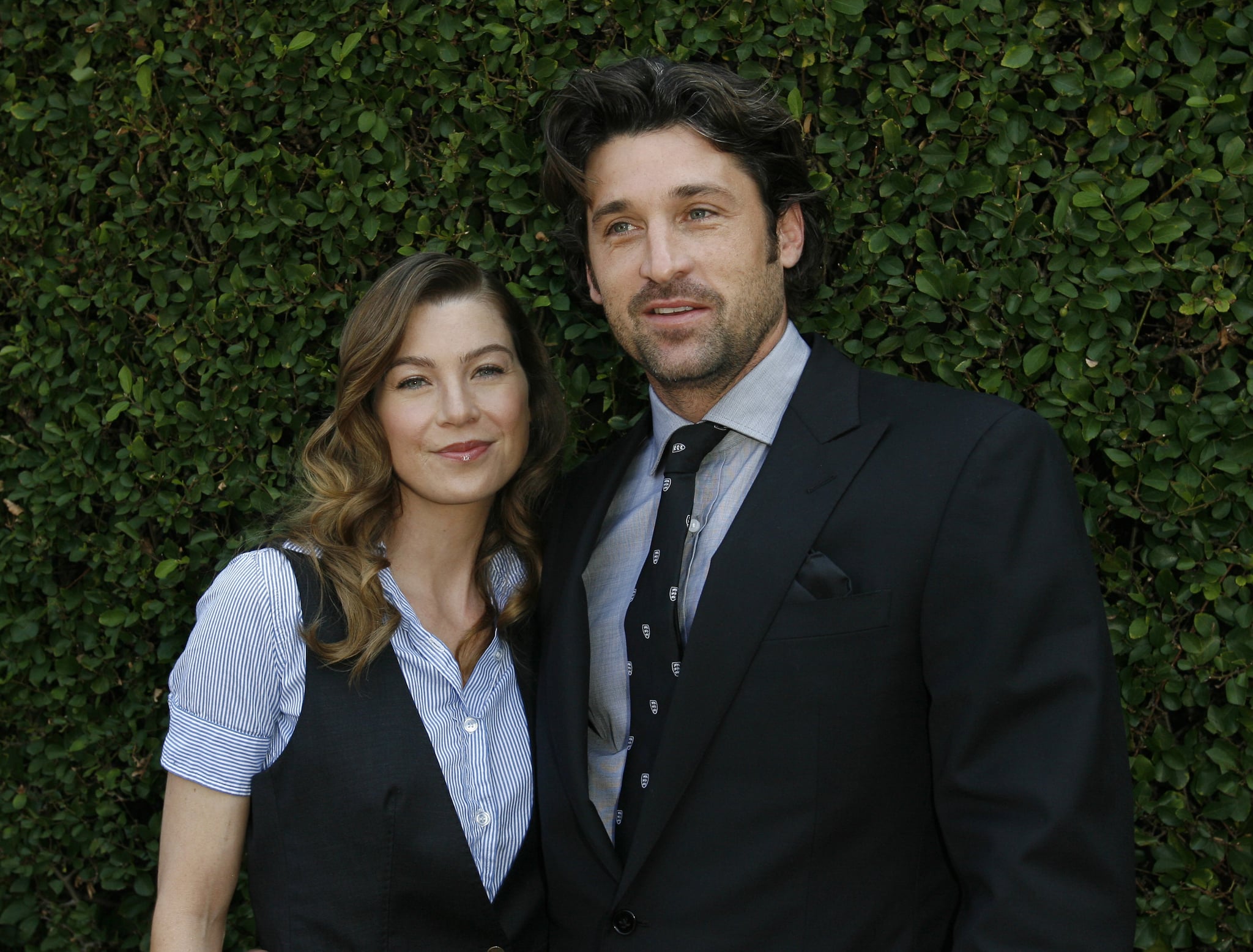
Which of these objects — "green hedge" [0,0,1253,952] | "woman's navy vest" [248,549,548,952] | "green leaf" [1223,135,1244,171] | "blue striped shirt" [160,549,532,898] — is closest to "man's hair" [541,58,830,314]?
"green hedge" [0,0,1253,952]

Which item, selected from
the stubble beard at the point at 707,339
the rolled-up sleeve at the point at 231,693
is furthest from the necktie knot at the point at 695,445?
the rolled-up sleeve at the point at 231,693

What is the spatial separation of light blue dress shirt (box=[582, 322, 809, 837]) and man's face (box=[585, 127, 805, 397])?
76 mm

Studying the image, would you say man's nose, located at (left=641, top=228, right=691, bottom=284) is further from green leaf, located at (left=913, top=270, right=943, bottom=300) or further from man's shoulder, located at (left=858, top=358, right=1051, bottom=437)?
green leaf, located at (left=913, top=270, right=943, bottom=300)

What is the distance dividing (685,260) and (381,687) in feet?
3.63

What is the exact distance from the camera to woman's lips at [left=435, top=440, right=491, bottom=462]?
2.42m

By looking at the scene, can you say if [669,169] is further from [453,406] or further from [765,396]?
[453,406]

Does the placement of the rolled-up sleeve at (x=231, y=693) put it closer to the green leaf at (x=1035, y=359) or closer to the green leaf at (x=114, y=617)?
the green leaf at (x=114, y=617)

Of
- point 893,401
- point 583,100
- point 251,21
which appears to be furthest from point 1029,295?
point 251,21

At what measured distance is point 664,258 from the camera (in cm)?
225

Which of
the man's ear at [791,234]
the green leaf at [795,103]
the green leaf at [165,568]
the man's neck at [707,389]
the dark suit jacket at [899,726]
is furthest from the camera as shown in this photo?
the green leaf at [165,568]

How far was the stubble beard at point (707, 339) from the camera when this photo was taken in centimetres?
224

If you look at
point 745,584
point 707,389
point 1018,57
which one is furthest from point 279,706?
point 1018,57

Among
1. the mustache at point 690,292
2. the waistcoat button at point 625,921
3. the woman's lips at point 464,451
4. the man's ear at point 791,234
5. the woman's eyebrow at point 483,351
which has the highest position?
the man's ear at point 791,234

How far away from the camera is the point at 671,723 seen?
6.31 ft
